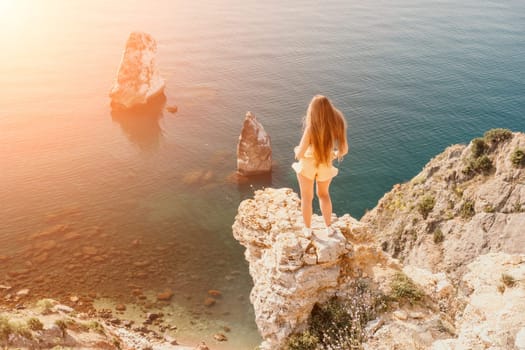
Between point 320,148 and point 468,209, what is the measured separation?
62.0ft

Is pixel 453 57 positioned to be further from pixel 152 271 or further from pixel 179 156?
pixel 152 271

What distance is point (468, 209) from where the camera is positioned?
25.6 metres

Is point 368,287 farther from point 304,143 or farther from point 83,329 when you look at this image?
point 83,329

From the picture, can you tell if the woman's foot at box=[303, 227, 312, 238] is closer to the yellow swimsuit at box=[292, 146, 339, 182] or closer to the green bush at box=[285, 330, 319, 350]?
the yellow swimsuit at box=[292, 146, 339, 182]

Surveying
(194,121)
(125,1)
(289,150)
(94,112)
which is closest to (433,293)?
(289,150)

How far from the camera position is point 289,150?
5709cm

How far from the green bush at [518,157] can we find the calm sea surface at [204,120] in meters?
19.8

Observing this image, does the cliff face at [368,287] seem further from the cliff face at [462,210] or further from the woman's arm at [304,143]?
the cliff face at [462,210]

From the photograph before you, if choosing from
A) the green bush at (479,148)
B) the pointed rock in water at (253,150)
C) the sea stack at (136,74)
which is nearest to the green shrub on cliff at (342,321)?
the green bush at (479,148)

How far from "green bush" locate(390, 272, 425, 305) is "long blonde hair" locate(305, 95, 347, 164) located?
4.33 metres

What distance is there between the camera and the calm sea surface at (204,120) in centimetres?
3691

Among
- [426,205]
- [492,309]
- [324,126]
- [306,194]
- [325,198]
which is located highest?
[324,126]

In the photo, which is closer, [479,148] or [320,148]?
[320,148]

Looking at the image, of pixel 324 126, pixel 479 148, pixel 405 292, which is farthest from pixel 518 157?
pixel 324 126
